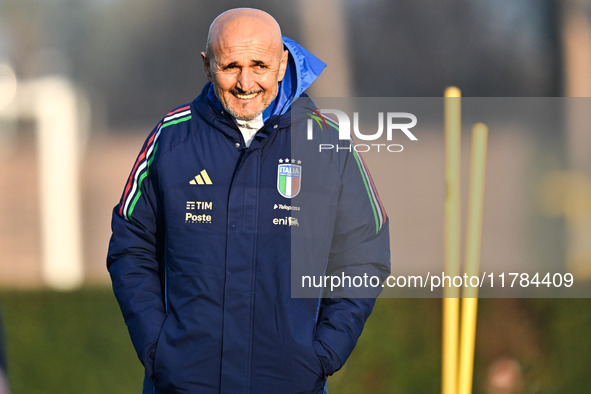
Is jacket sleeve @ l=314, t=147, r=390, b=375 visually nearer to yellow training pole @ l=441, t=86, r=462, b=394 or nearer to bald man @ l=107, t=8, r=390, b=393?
bald man @ l=107, t=8, r=390, b=393

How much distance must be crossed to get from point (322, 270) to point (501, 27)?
5.67 metres

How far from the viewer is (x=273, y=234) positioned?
8.70 ft

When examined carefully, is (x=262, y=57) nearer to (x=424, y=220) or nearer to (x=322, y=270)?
(x=322, y=270)

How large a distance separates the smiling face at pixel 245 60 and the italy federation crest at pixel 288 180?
194 millimetres

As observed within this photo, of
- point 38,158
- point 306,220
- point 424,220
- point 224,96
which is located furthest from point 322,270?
point 38,158

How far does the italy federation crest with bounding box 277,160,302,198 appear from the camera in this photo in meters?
2.70

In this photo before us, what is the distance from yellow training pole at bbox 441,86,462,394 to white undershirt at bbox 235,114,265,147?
4.10ft

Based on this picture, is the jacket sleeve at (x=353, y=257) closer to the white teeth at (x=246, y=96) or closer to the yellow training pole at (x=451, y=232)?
the white teeth at (x=246, y=96)

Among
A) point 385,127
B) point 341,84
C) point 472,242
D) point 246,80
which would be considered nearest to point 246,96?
point 246,80

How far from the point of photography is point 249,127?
8.96ft

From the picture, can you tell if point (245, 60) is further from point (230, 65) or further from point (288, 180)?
point (288, 180)

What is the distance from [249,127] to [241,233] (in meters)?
0.35

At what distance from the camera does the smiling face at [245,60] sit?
2.64 meters

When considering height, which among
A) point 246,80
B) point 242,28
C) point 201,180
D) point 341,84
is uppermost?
point 341,84
